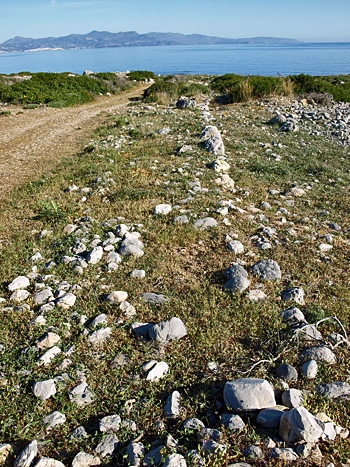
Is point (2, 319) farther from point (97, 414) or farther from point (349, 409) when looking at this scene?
point (349, 409)

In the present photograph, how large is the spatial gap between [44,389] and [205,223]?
3477mm

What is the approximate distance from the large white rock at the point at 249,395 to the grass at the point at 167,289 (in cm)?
9

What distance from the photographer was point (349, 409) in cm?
294

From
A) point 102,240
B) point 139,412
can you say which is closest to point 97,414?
point 139,412

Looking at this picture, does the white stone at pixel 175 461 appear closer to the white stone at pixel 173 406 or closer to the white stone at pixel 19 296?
the white stone at pixel 173 406

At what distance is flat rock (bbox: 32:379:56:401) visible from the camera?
3115 millimetres

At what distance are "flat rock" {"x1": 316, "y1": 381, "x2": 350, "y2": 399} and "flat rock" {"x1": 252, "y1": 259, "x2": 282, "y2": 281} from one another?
167cm

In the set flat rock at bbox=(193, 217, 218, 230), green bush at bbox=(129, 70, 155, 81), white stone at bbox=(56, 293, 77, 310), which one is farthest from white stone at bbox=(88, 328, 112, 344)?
green bush at bbox=(129, 70, 155, 81)

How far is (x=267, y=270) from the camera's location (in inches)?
187

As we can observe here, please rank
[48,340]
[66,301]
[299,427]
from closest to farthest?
[299,427] < [48,340] < [66,301]

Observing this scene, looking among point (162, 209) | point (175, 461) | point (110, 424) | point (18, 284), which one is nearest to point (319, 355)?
point (175, 461)

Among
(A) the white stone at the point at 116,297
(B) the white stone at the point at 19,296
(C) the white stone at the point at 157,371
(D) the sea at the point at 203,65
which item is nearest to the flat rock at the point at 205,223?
(A) the white stone at the point at 116,297

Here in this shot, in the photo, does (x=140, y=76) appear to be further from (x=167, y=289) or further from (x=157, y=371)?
(x=157, y=371)

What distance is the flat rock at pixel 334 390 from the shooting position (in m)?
3.06
